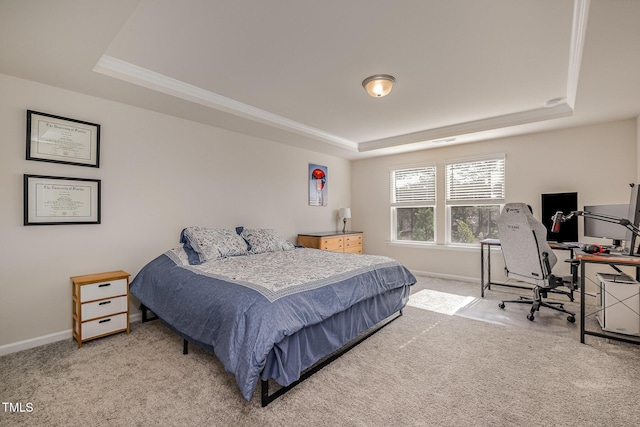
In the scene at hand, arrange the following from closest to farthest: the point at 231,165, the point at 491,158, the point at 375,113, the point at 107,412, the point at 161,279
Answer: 1. the point at 107,412
2. the point at 161,279
3. the point at 375,113
4. the point at 231,165
5. the point at 491,158

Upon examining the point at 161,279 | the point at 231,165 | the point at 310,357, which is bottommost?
the point at 310,357

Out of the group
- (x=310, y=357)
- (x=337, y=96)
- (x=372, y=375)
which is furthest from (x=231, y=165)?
(x=372, y=375)

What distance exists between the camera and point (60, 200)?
108 inches

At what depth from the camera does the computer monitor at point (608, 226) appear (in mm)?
3090

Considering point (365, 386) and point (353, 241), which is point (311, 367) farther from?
point (353, 241)

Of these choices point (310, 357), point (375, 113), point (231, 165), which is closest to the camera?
point (310, 357)

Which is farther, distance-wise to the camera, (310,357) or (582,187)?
(582,187)

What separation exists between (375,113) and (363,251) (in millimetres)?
3318

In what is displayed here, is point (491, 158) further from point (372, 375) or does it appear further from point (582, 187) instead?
point (372, 375)

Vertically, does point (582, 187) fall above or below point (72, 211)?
above

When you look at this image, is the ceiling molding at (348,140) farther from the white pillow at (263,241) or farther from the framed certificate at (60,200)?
the white pillow at (263,241)

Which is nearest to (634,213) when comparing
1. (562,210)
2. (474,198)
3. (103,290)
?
(562,210)

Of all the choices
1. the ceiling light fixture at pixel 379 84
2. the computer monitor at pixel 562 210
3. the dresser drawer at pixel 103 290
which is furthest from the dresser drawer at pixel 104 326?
the computer monitor at pixel 562 210

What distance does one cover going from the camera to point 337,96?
3.32 meters
